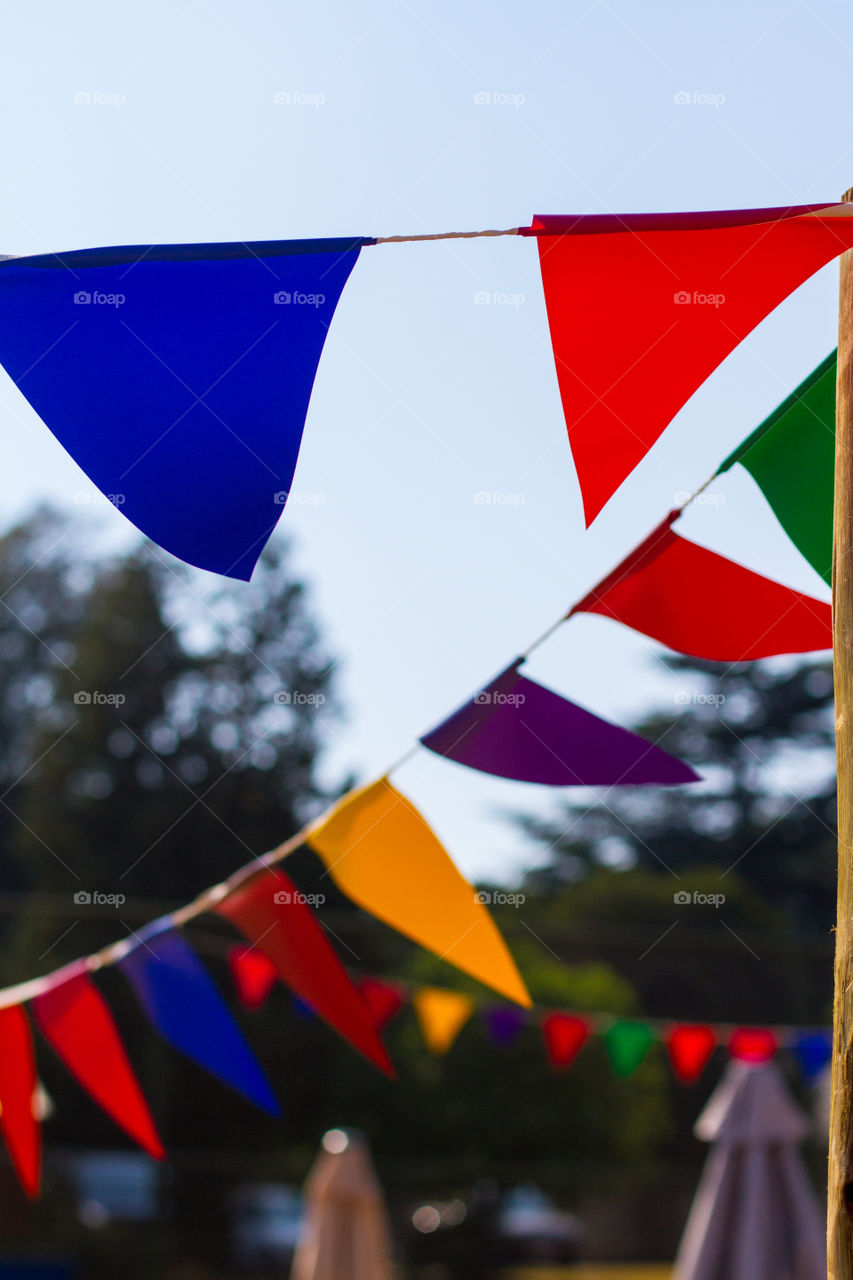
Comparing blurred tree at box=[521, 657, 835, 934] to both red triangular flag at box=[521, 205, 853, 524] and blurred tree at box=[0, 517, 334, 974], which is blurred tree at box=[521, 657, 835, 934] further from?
red triangular flag at box=[521, 205, 853, 524]

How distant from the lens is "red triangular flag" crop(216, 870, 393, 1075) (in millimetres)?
2686

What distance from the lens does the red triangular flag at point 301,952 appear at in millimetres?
2686

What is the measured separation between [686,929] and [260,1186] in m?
10.5

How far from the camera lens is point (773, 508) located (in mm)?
2211

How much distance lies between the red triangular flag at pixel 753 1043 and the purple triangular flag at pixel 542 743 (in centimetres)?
419

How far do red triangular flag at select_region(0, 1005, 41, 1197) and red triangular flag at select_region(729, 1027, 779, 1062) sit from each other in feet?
12.4

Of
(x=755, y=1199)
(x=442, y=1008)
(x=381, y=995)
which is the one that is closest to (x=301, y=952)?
(x=755, y=1199)

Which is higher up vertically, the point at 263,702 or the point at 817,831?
the point at 263,702

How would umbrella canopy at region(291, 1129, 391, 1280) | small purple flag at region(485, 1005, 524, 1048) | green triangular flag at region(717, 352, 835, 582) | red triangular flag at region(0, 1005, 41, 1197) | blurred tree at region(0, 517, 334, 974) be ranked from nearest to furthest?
green triangular flag at region(717, 352, 835, 582) < red triangular flag at region(0, 1005, 41, 1197) < umbrella canopy at region(291, 1129, 391, 1280) < small purple flag at region(485, 1005, 524, 1048) < blurred tree at region(0, 517, 334, 974)

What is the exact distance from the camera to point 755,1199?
514 centimetres

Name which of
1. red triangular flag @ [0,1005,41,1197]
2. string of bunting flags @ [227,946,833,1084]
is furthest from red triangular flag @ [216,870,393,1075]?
string of bunting flags @ [227,946,833,1084]

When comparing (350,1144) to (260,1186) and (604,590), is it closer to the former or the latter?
(604,590)

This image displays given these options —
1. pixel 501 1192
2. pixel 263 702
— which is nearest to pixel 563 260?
pixel 501 1192

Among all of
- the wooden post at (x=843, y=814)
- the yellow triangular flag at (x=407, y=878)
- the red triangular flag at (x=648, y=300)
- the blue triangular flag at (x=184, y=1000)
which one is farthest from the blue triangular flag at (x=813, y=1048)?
the red triangular flag at (x=648, y=300)
